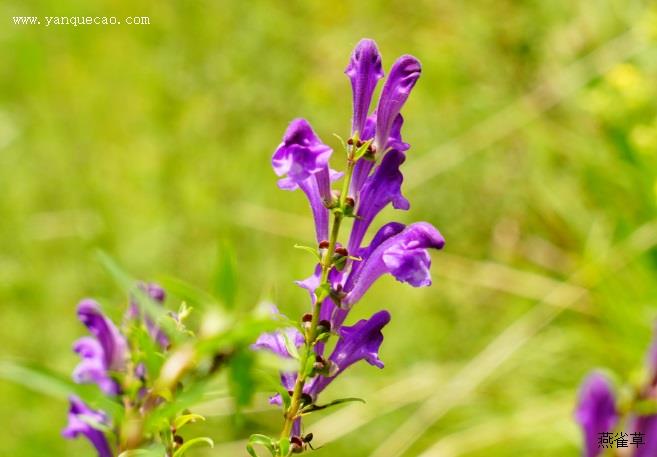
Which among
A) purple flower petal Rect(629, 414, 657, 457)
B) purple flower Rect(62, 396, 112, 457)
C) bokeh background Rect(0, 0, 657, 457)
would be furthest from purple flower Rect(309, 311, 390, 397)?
bokeh background Rect(0, 0, 657, 457)

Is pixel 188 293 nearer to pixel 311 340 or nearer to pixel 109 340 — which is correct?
pixel 311 340

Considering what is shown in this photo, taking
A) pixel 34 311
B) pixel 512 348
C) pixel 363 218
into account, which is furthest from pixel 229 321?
pixel 34 311

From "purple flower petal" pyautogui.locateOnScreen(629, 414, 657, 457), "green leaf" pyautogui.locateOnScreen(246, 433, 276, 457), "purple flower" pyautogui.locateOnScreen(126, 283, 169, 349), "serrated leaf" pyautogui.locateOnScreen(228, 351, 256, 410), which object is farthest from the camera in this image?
"purple flower petal" pyautogui.locateOnScreen(629, 414, 657, 457)

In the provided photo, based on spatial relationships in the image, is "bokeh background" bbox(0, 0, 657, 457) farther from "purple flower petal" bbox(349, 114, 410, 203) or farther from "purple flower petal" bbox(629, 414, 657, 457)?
"purple flower petal" bbox(349, 114, 410, 203)

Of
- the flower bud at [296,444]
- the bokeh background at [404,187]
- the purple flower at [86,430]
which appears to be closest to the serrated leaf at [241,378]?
the flower bud at [296,444]

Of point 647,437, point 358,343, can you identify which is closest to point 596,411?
point 647,437

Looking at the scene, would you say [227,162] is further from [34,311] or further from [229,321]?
[229,321]
